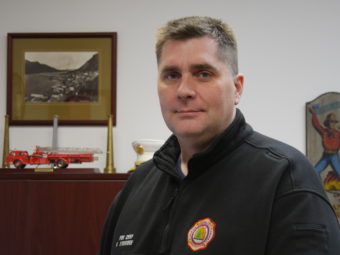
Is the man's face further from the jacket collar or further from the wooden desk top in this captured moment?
the wooden desk top

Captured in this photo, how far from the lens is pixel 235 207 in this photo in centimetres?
106

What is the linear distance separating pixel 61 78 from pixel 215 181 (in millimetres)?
1983

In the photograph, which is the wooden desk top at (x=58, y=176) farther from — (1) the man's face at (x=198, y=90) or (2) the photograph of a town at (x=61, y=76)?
(1) the man's face at (x=198, y=90)

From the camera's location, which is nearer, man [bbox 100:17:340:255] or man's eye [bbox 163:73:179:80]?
man [bbox 100:17:340:255]

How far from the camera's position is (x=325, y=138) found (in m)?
2.86

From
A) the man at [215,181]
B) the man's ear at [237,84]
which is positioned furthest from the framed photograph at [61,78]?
the man's ear at [237,84]

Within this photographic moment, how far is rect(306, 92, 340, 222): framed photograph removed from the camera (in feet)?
9.32

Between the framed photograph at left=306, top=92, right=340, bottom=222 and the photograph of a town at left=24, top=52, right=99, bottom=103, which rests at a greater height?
the photograph of a town at left=24, top=52, right=99, bottom=103

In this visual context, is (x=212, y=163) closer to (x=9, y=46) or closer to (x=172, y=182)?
(x=172, y=182)

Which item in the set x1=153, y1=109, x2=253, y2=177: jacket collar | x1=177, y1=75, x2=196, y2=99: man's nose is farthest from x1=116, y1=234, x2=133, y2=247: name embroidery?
x1=177, y1=75, x2=196, y2=99: man's nose

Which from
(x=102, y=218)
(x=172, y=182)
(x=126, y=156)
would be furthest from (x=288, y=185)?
(x=126, y=156)

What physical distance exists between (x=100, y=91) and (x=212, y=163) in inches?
70.9

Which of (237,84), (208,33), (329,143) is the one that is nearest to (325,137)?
(329,143)

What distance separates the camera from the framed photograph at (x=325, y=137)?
2.84 m
